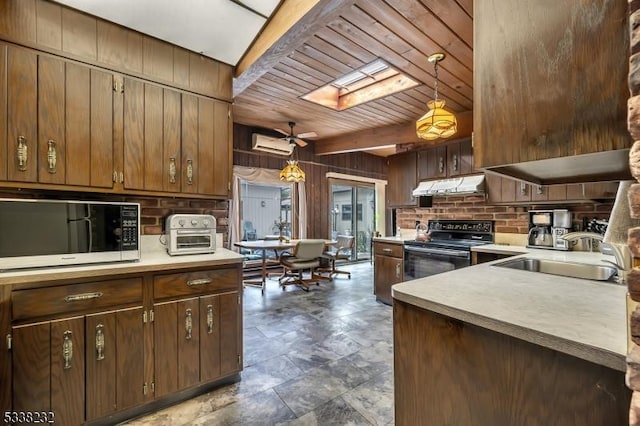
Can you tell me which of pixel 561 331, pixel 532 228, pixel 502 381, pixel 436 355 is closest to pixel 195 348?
pixel 436 355

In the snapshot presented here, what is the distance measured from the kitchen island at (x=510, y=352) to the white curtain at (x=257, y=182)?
13.2 feet

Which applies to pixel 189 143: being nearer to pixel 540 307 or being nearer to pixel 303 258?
pixel 540 307

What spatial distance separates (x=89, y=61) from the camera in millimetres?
1764

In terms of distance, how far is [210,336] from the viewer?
1864mm

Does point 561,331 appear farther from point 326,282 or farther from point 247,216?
point 247,216

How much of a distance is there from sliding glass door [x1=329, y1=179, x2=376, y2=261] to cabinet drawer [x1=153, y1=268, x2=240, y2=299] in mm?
4561

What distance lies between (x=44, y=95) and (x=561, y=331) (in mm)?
2634

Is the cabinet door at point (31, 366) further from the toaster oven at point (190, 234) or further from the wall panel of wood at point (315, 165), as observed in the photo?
the wall panel of wood at point (315, 165)

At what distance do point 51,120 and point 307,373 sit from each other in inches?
93.5

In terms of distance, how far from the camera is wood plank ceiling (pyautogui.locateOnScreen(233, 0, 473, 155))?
180cm

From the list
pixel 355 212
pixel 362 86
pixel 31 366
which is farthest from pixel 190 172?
pixel 355 212

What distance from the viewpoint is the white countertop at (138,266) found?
54.5 inches

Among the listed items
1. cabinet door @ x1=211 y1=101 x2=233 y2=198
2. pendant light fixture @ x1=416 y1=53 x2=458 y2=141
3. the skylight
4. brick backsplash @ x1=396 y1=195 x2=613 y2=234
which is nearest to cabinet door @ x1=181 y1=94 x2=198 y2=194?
cabinet door @ x1=211 y1=101 x2=233 y2=198

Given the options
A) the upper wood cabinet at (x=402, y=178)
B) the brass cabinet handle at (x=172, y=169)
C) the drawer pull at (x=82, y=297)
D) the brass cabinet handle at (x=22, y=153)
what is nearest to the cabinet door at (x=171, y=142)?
the brass cabinet handle at (x=172, y=169)
